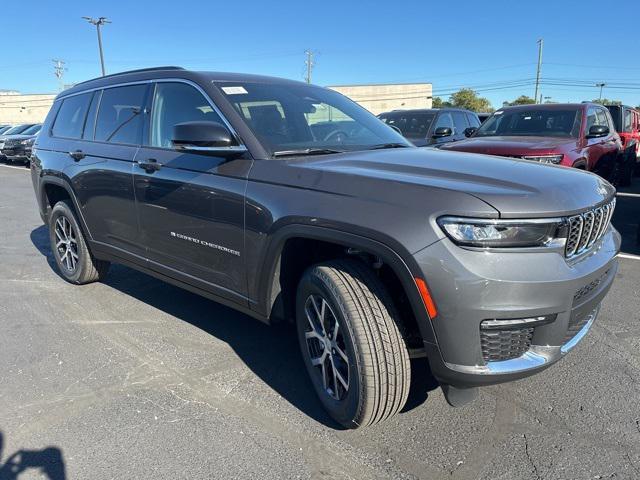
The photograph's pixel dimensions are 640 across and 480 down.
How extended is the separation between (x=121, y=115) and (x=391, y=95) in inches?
2356

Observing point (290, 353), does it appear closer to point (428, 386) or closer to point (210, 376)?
point (210, 376)

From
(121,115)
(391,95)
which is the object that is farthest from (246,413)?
(391,95)

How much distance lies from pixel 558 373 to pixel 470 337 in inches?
57.5

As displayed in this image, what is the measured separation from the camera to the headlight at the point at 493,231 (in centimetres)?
211

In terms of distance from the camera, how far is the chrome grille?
2.30 meters

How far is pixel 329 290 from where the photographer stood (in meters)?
2.49

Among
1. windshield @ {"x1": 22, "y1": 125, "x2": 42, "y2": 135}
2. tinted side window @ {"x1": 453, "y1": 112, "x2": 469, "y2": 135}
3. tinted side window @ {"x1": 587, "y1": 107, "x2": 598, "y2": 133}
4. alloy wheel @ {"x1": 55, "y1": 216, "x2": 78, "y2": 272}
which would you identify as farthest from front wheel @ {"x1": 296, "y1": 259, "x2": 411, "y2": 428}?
windshield @ {"x1": 22, "y1": 125, "x2": 42, "y2": 135}

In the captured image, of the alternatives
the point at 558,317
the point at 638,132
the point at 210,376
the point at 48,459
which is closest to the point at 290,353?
the point at 210,376

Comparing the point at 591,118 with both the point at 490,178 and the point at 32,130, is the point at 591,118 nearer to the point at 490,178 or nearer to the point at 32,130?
the point at 490,178

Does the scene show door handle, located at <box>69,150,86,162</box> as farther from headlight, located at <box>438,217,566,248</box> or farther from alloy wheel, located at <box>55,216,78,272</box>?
headlight, located at <box>438,217,566,248</box>

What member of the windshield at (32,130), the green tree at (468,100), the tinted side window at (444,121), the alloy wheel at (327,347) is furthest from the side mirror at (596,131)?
the green tree at (468,100)

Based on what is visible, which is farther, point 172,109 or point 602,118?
point 602,118

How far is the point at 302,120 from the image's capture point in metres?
3.44

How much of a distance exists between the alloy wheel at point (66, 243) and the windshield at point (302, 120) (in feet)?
8.44
